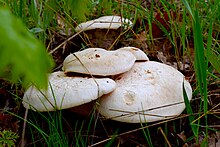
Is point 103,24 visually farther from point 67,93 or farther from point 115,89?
point 67,93

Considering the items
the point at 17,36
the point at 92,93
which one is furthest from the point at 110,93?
the point at 17,36

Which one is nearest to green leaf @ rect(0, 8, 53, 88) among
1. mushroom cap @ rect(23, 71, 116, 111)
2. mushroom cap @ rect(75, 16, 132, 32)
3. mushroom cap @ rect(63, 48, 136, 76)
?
mushroom cap @ rect(23, 71, 116, 111)

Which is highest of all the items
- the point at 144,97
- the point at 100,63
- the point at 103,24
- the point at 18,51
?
the point at 18,51

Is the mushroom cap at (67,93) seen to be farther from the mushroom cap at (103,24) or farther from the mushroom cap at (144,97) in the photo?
the mushroom cap at (103,24)

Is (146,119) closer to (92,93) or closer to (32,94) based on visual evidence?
(92,93)

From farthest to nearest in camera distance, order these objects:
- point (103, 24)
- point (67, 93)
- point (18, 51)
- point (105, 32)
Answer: point (105, 32) < point (103, 24) < point (67, 93) < point (18, 51)

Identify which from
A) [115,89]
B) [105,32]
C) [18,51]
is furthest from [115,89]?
[18,51]
